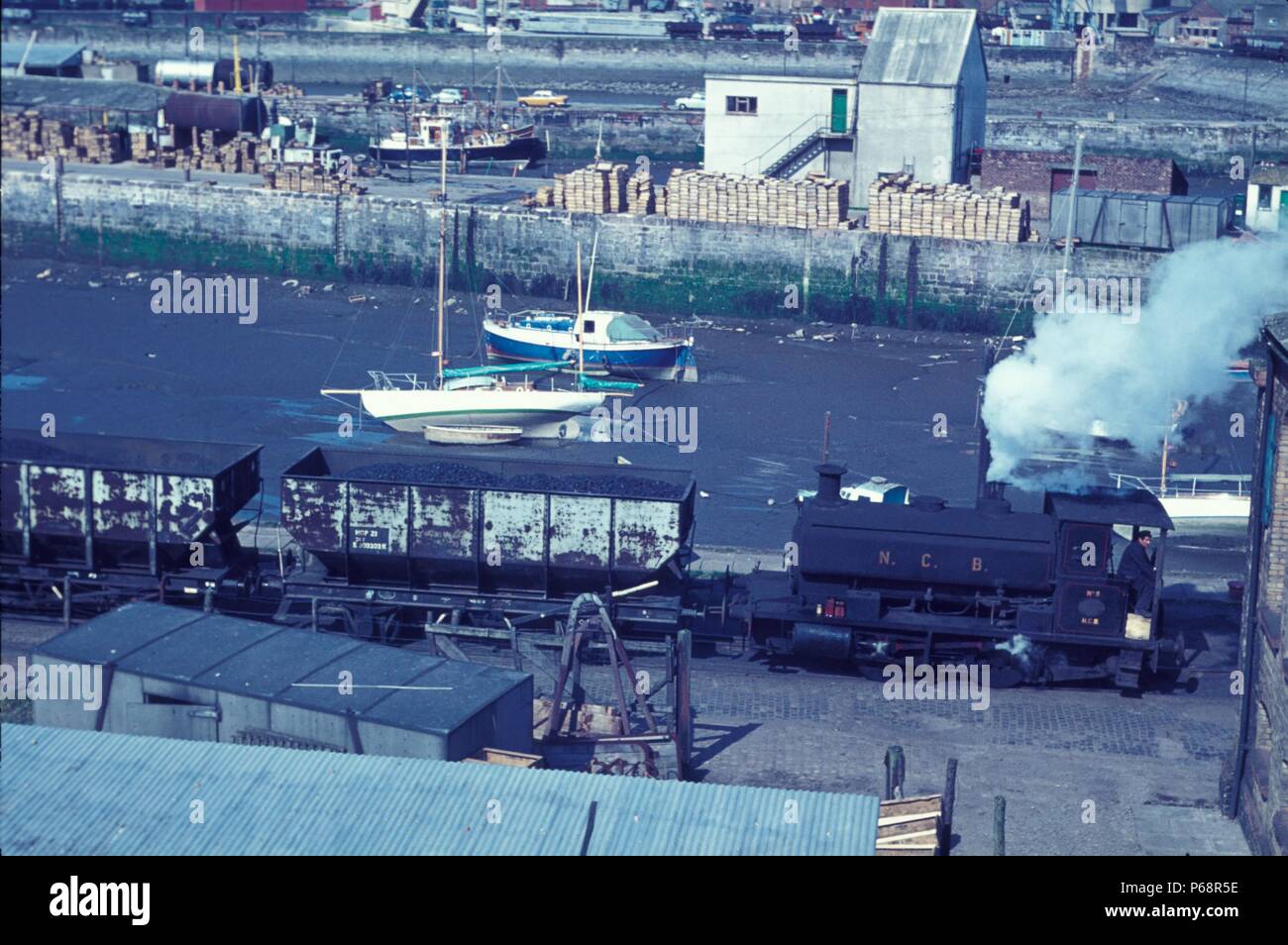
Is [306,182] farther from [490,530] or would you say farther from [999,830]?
[999,830]

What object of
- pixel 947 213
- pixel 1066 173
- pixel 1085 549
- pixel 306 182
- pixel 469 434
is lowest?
pixel 469 434

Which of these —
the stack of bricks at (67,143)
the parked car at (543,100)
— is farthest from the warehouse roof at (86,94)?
the parked car at (543,100)

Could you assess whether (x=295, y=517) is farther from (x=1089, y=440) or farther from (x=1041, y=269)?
(x=1041, y=269)

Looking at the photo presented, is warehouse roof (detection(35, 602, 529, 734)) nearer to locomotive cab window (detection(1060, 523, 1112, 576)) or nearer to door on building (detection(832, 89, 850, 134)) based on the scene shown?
locomotive cab window (detection(1060, 523, 1112, 576))

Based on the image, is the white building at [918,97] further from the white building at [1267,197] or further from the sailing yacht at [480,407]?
the sailing yacht at [480,407]

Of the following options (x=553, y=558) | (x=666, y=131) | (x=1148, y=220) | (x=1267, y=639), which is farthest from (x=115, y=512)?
(x=666, y=131)
